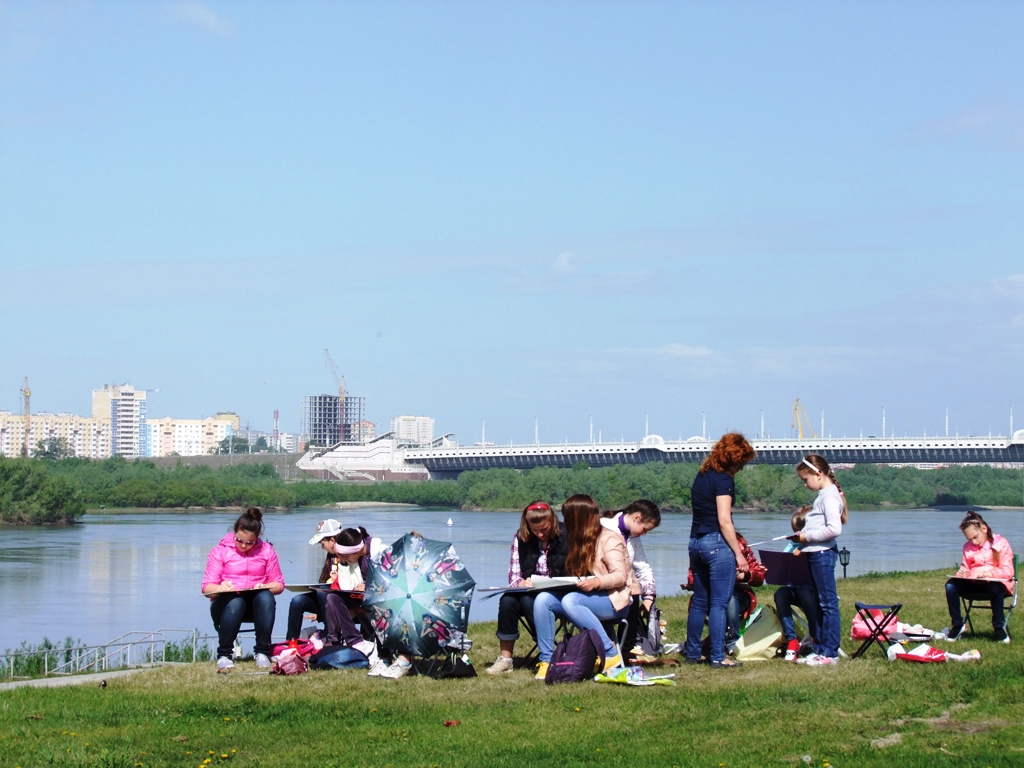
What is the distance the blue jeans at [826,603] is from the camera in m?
8.52

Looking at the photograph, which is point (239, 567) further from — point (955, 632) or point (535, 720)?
point (955, 632)

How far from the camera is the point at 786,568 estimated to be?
8.89 metres

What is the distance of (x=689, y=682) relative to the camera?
25.3 ft

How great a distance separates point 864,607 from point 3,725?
5556mm

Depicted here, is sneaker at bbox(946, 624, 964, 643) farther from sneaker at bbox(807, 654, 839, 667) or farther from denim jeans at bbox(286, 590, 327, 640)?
denim jeans at bbox(286, 590, 327, 640)

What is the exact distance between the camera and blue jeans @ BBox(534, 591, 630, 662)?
26.4ft

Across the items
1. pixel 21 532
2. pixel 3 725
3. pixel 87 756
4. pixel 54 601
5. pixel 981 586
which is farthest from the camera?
pixel 21 532

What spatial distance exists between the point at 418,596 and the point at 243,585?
67.0 inches

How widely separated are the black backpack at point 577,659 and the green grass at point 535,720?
0.62ft

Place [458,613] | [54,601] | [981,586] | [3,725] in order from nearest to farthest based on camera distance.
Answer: [3,725]
[458,613]
[981,586]
[54,601]

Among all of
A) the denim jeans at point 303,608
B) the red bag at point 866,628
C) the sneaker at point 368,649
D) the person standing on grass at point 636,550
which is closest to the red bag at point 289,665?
the sneaker at point 368,649

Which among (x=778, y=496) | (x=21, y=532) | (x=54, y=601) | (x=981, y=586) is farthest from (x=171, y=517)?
(x=981, y=586)

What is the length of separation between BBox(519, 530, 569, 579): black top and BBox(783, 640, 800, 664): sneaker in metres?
1.73

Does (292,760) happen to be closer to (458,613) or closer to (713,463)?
(458,613)
